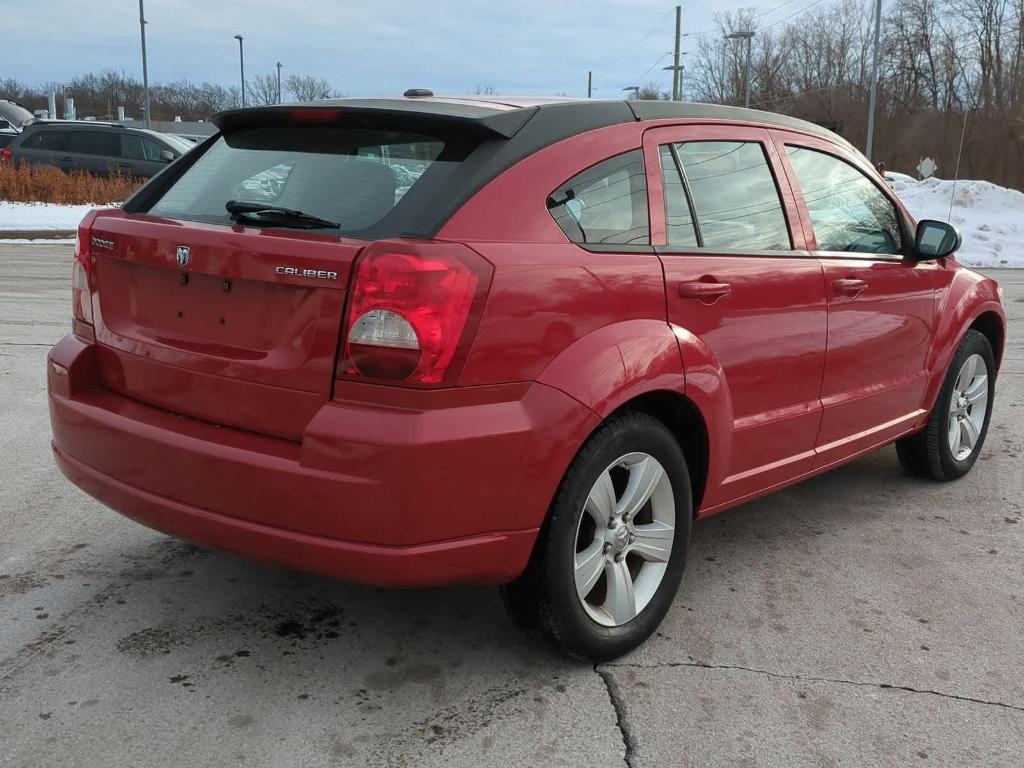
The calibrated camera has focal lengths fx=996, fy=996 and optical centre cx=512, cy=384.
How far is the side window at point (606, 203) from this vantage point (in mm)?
2873

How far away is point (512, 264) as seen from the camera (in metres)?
2.63

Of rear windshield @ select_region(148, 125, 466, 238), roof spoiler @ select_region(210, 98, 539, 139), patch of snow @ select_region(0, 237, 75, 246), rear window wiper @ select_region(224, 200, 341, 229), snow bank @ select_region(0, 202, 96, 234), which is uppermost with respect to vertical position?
roof spoiler @ select_region(210, 98, 539, 139)

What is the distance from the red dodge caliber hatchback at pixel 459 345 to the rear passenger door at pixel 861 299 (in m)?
0.15

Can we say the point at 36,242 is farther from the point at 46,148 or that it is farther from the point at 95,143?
the point at 46,148

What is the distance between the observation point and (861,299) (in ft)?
13.0

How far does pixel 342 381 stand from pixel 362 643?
1023mm

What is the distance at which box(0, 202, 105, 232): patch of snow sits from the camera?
54.9 ft

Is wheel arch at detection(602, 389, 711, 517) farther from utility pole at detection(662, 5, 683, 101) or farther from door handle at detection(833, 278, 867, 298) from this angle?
utility pole at detection(662, 5, 683, 101)

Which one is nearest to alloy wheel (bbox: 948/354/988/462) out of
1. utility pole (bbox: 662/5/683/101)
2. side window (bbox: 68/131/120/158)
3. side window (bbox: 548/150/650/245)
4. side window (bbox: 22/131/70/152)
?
side window (bbox: 548/150/650/245)

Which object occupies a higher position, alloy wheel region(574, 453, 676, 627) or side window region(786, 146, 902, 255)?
side window region(786, 146, 902, 255)

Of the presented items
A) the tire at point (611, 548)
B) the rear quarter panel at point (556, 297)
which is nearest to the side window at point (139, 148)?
the rear quarter panel at point (556, 297)

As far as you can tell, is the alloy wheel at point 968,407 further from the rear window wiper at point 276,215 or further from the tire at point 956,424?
the rear window wiper at point 276,215

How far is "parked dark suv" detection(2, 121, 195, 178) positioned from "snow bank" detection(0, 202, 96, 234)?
1.28m

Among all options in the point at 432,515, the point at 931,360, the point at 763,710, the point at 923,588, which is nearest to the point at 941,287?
the point at 931,360
